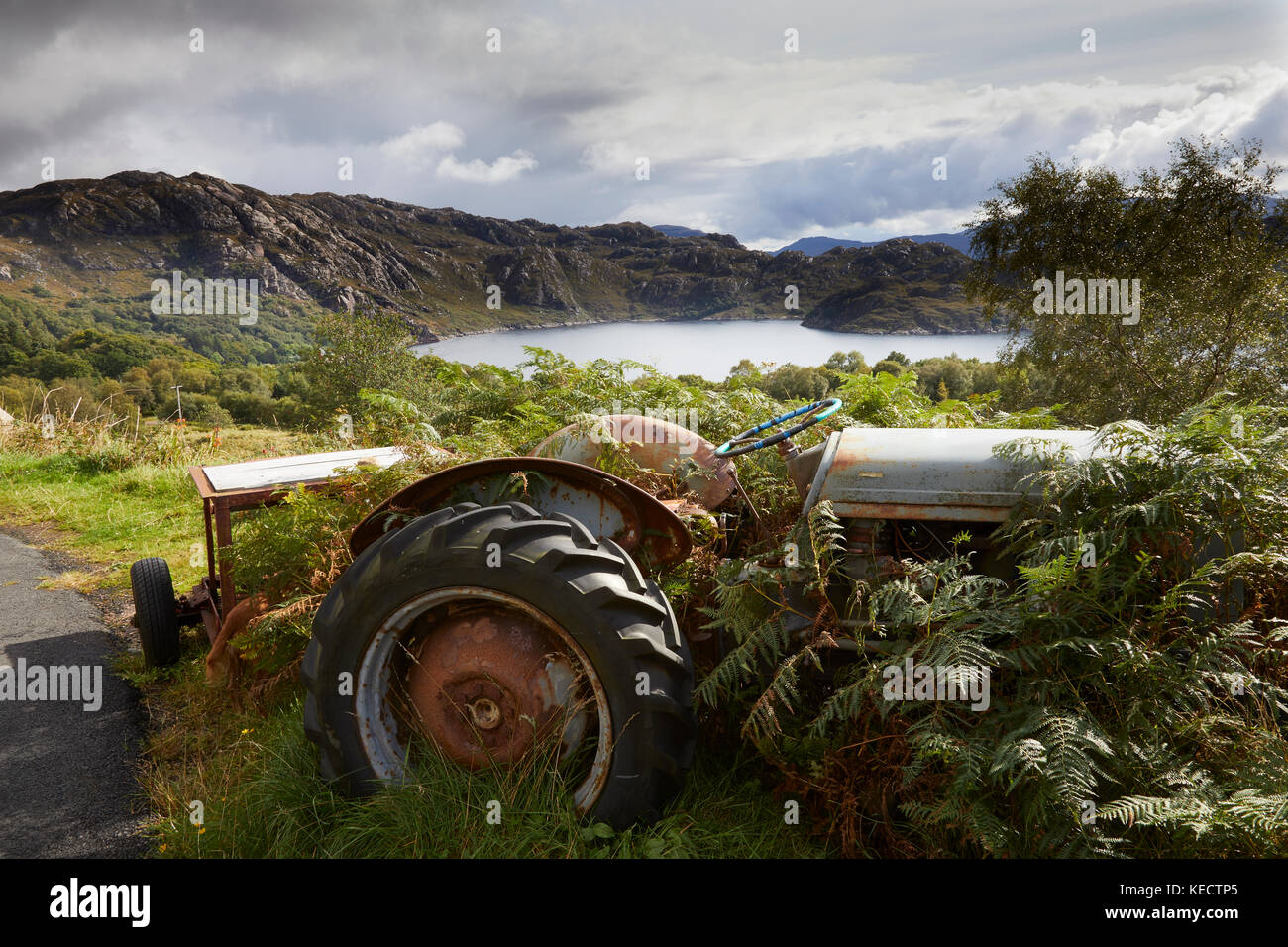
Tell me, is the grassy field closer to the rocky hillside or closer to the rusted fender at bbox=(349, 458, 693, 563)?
the rusted fender at bbox=(349, 458, 693, 563)

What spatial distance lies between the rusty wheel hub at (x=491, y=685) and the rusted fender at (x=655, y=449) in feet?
4.40

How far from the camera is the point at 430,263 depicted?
8962 centimetres

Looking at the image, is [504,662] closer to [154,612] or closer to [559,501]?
[559,501]

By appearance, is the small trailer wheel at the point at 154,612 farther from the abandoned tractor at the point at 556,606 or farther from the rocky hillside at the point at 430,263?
the rocky hillside at the point at 430,263

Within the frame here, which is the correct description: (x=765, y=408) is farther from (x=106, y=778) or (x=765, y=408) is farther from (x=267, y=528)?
(x=106, y=778)

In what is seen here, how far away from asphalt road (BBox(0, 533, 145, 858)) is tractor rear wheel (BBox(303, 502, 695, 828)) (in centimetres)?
123

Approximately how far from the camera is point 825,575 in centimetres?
294

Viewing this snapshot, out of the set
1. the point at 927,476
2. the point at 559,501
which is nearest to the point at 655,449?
the point at 559,501

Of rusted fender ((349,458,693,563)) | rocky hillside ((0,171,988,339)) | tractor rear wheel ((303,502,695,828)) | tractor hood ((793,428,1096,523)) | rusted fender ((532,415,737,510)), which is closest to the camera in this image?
tractor rear wheel ((303,502,695,828))

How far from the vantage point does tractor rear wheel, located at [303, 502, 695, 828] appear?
99.8 inches

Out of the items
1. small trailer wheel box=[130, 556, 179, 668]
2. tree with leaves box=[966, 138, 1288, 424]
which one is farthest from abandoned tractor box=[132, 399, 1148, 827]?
tree with leaves box=[966, 138, 1288, 424]

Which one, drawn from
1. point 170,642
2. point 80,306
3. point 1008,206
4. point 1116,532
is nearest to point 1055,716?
point 1116,532

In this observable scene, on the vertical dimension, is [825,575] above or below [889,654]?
above

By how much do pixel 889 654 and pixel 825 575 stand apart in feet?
1.25
